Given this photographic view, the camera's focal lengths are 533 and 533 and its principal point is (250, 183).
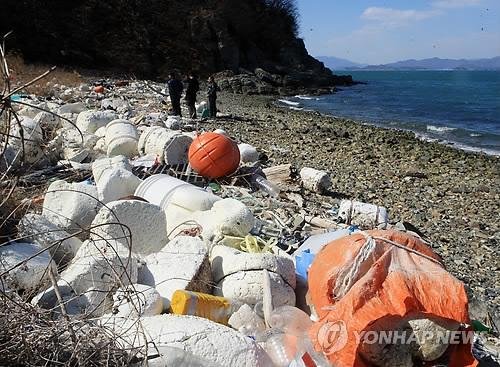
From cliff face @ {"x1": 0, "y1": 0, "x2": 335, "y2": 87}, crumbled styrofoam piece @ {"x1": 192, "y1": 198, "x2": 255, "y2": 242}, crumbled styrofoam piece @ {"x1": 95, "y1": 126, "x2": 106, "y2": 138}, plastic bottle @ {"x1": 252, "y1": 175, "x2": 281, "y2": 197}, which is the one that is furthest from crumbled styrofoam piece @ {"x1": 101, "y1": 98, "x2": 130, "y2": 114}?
cliff face @ {"x1": 0, "y1": 0, "x2": 335, "y2": 87}

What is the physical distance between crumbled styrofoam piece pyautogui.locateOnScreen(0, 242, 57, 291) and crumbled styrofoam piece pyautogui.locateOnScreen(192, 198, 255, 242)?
1221 millimetres

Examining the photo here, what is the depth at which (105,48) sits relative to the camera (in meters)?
35.0

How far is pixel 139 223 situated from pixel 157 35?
36384 millimetres

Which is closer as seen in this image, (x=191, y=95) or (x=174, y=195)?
(x=174, y=195)

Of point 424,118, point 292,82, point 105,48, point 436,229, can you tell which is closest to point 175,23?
point 105,48

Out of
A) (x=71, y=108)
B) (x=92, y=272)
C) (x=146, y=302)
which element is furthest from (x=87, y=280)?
(x=71, y=108)

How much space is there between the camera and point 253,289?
333 cm

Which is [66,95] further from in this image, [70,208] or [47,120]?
[70,208]

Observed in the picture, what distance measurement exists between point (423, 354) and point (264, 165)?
22.5 ft

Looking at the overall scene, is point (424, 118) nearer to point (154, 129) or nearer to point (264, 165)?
point (264, 165)

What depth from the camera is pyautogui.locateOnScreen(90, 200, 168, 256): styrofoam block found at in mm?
3816

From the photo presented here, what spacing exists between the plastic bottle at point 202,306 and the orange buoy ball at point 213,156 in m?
3.67

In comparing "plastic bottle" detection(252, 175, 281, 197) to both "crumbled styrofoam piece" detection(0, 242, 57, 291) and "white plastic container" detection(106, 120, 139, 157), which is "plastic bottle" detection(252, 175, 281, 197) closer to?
"white plastic container" detection(106, 120, 139, 157)

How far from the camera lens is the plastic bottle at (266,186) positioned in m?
6.88
